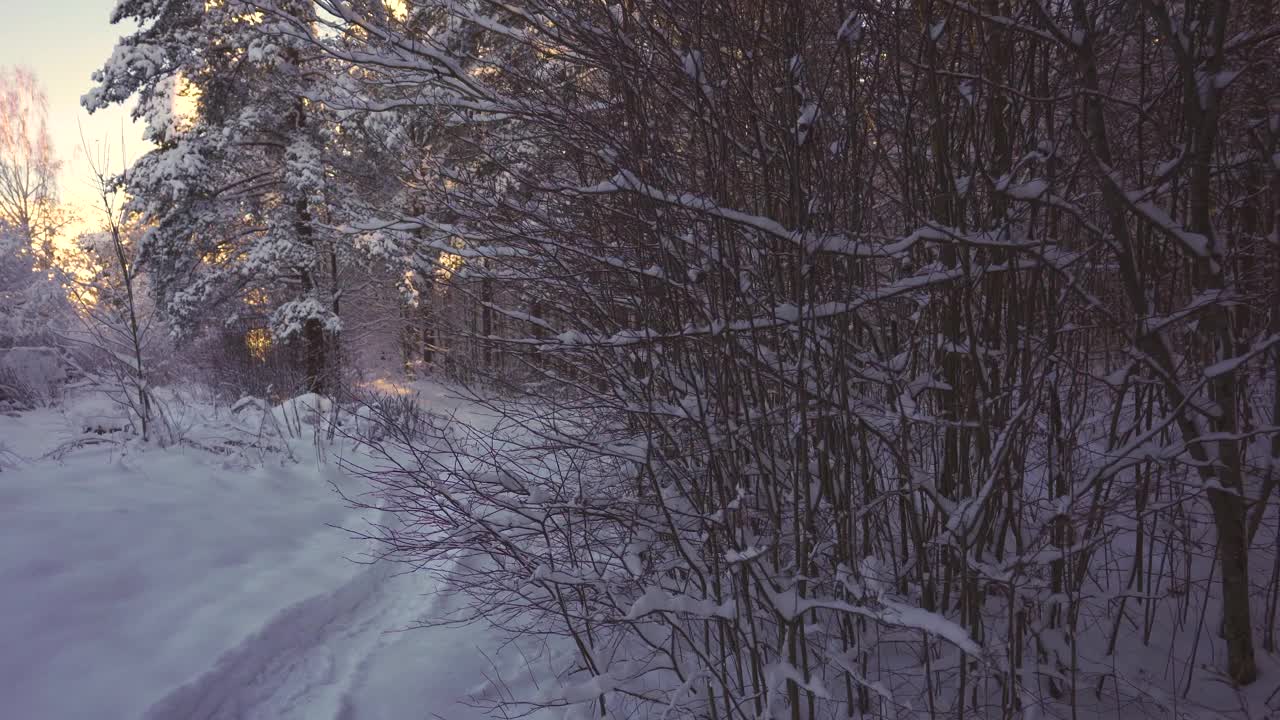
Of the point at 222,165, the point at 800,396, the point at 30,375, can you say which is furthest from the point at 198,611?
the point at 30,375

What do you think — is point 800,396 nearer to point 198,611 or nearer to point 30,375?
point 198,611

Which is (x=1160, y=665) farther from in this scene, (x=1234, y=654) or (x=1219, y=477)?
(x=1219, y=477)

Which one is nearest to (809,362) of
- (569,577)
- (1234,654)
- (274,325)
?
(569,577)

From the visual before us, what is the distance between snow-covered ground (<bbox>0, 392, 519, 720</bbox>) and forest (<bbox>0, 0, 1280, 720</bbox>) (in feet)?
0.09

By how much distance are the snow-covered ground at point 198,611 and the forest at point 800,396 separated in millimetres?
28

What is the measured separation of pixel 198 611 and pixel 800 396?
12.4 feet

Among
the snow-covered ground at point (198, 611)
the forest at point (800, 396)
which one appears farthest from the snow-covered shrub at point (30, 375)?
the forest at point (800, 396)

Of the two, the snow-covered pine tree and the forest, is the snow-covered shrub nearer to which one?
the snow-covered pine tree

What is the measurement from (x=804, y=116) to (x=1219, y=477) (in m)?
2.44

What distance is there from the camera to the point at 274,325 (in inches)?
520

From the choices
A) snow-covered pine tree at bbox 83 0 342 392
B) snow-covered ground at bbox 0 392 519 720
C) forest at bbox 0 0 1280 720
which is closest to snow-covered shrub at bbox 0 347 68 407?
snow-covered pine tree at bbox 83 0 342 392

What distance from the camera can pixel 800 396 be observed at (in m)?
2.49

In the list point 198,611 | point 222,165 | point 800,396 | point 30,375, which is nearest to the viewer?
point 800,396

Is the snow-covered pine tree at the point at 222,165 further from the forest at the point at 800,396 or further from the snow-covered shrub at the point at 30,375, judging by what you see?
the forest at the point at 800,396
